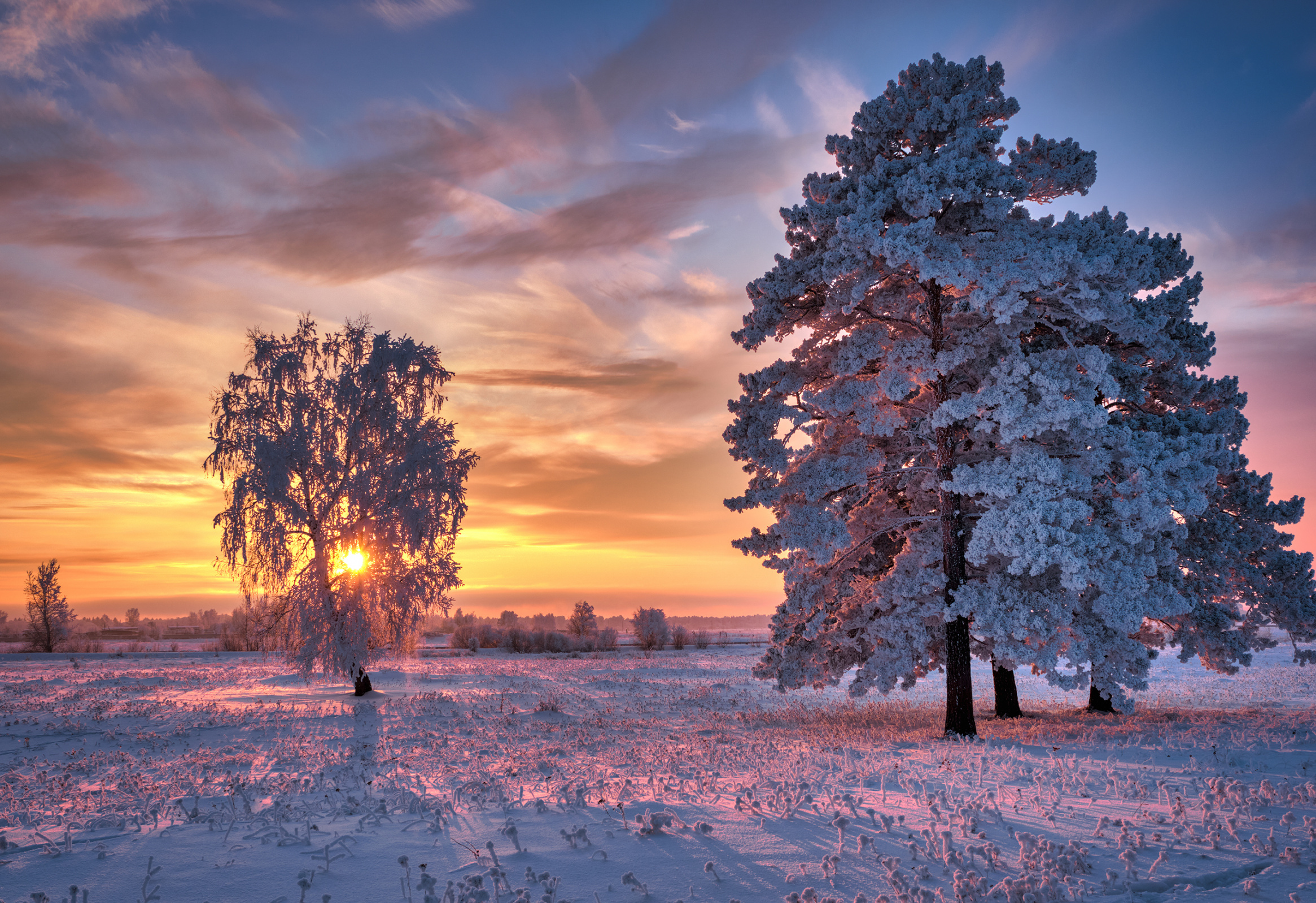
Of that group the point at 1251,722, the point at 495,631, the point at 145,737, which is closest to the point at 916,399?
the point at 1251,722

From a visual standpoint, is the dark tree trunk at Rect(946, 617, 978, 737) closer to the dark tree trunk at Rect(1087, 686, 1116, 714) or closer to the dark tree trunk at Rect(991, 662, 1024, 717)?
the dark tree trunk at Rect(991, 662, 1024, 717)

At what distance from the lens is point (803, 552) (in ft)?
44.7

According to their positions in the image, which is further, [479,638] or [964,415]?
[479,638]

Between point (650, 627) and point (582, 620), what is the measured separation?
Answer: 631 cm

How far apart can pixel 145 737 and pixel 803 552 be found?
1346 cm

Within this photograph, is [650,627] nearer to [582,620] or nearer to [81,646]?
[582,620]

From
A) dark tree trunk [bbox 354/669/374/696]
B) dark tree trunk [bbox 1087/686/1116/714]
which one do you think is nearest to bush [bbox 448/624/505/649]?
dark tree trunk [bbox 354/669/374/696]

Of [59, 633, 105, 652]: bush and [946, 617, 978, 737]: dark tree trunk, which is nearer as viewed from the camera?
[946, 617, 978, 737]: dark tree trunk

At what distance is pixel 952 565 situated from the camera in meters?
13.5

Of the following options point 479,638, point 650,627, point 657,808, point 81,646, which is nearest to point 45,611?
point 81,646

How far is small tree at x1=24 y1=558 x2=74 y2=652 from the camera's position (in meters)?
48.5

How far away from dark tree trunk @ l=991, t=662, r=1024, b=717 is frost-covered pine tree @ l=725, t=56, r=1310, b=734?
3.23 m

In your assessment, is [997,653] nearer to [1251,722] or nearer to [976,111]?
[1251,722]

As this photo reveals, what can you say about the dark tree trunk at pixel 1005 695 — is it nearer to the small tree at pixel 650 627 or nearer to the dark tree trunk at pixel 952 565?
the dark tree trunk at pixel 952 565
